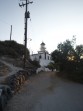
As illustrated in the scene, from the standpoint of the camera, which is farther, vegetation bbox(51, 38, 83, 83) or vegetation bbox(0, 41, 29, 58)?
vegetation bbox(0, 41, 29, 58)

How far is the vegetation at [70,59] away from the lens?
163 feet

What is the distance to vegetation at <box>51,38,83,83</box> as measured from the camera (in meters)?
49.7

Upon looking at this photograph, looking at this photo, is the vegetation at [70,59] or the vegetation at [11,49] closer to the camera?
the vegetation at [70,59]

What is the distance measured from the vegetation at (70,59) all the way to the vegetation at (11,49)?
10164mm

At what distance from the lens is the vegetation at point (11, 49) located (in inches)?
2434

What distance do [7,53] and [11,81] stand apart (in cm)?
3395

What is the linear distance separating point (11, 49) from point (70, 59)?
17655 mm

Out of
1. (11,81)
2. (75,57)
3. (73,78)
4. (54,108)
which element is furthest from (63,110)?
(75,57)

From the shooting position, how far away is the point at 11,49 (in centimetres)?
6431

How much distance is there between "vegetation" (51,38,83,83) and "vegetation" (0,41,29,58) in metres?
10.2

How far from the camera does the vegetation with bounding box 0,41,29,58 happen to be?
6181 centimetres

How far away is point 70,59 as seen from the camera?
5434 centimetres

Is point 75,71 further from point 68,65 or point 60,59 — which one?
point 60,59

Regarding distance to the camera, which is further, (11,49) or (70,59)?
(11,49)
